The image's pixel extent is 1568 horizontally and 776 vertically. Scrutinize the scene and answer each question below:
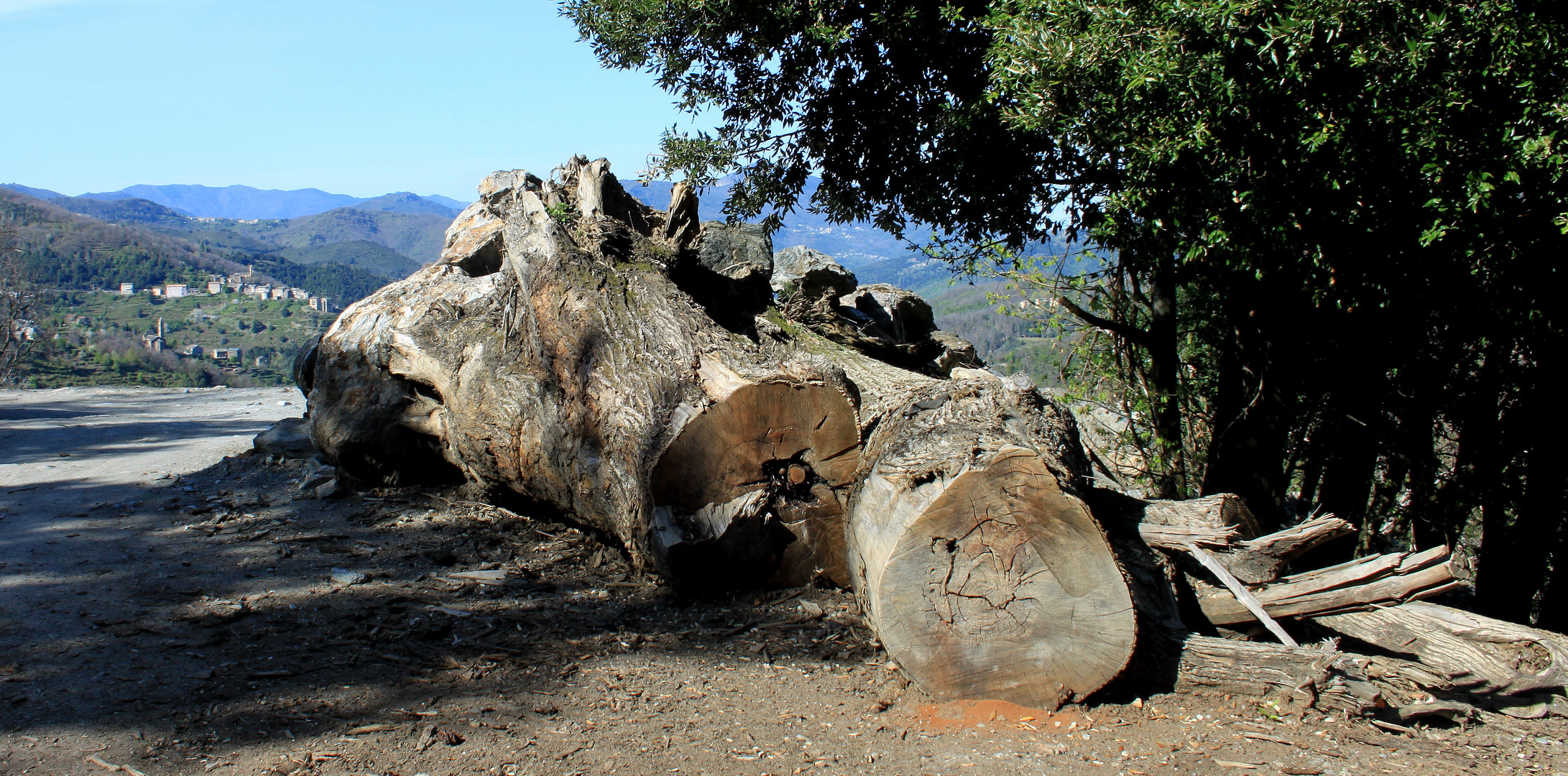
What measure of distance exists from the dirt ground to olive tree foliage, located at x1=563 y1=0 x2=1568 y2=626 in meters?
2.26

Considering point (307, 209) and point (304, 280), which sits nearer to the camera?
point (304, 280)

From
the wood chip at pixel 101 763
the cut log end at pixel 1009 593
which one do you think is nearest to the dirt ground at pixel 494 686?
the wood chip at pixel 101 763

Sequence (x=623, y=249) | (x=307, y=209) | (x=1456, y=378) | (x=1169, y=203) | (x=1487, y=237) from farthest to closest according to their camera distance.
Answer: (x=307, y=209), (x=1456, y=378), (x=623, y=249), (x=1169, y=203), (x=1487, y=237)

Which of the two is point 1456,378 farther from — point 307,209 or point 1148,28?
point 307,209

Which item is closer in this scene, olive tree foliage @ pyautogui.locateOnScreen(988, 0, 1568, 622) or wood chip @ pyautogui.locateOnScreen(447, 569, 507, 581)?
olive tree foliage @ pyautogui.locateOnScreen(988, 0, 1568, 622)

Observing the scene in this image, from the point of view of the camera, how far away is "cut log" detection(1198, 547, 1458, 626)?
10.9 feet

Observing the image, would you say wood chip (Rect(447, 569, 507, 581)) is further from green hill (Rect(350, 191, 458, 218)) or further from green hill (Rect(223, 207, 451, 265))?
green hill (Rect(350, 191, 458, 218))

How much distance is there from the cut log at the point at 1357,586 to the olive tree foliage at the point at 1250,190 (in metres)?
1.39

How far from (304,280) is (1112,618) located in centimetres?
8415

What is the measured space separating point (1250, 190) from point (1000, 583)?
2.32 metres

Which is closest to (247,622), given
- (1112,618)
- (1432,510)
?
(1112,618)

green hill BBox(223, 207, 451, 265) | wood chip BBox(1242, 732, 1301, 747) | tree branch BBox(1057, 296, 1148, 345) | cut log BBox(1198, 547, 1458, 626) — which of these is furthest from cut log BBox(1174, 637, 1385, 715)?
green hill BBox(223, 207, 451, 265)

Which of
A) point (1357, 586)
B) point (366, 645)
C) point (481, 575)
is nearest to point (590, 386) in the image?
point (481, 575)

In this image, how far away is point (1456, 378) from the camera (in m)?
6.29
